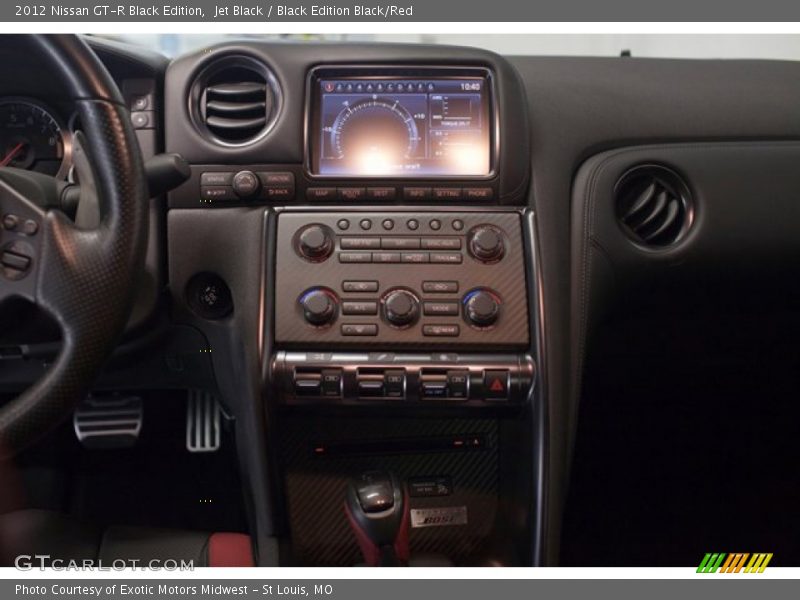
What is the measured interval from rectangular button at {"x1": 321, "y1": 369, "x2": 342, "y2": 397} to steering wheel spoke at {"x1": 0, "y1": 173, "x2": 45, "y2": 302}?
1.22ft

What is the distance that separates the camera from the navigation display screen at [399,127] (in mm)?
1015

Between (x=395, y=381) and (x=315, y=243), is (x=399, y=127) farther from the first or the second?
(x=395, y=381)

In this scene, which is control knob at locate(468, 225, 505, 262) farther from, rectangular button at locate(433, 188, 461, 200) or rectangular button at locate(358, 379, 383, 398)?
rectangular button at locate(358, 379, 383, 398)

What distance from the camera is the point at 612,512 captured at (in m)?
1.51

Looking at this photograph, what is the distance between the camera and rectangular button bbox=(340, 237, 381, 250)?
38.7 inches

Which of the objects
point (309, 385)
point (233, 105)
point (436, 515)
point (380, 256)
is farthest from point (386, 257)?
point (436, 515)

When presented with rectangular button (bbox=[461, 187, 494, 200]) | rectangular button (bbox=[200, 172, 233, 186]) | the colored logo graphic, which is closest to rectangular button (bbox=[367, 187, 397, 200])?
rectangular button (bbox=[461, 187, 494, 200])

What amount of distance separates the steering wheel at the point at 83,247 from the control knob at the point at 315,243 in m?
0.25

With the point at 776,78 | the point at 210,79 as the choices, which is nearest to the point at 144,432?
the point at 210,79

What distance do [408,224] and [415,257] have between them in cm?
5

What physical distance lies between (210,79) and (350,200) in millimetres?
282

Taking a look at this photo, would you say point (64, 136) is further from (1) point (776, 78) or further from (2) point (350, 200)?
(1) point (776, 78)

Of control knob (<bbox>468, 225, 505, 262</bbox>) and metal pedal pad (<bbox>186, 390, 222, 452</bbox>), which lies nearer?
control knob (<bbox>468, 225, 505, 262</bbox>)

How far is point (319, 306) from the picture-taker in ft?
3.11
